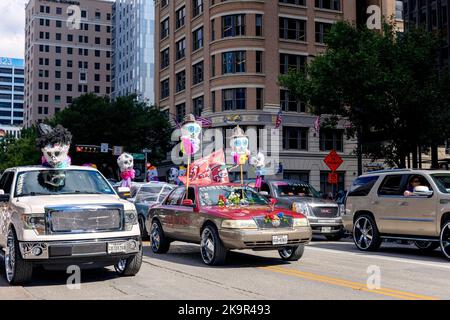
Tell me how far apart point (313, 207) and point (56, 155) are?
899cm

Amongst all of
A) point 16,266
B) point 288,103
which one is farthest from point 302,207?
point 288,103

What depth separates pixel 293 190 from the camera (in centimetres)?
1788

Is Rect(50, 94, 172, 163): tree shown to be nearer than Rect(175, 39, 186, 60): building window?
Yes

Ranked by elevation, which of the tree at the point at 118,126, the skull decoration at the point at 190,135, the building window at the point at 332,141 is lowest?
the skull decoration at the point at 190,135

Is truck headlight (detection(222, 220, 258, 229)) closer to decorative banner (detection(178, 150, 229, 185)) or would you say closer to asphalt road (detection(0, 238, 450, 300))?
asphalt road (detection(0, 238, 450, 300))

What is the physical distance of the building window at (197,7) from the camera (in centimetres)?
5160

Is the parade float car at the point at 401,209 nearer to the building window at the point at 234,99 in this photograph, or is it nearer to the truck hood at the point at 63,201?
the truck hood at the point at 63,201

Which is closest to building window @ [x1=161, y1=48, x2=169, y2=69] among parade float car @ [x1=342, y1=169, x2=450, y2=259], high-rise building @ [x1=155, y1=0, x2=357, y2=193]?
high-rise building @ [x1=155, y1=0, x2=357, y2=193]

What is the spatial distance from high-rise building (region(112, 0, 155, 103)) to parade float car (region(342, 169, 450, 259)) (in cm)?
8189

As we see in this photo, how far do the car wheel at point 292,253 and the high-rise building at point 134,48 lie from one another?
84.1 m

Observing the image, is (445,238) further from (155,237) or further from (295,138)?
(295,138)

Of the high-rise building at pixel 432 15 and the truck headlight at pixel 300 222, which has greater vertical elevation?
the high-rise building at pixel 432 15

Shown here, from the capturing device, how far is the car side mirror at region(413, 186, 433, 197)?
11.5 metres

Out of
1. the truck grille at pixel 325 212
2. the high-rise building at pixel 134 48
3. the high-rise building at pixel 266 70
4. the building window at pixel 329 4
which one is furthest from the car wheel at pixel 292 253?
the high-rise building at pixel 134 48
